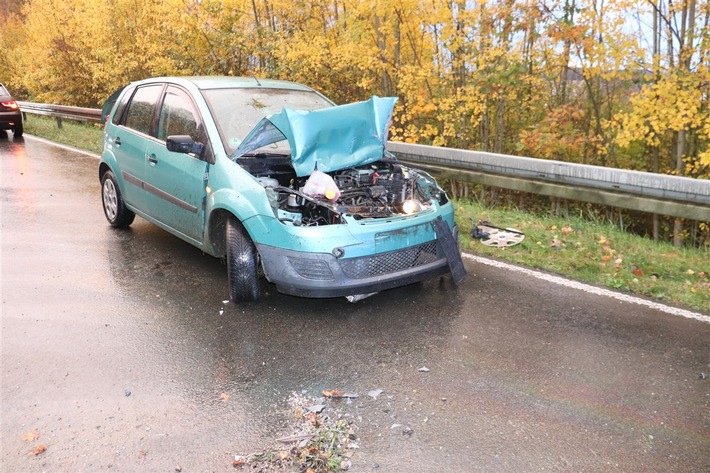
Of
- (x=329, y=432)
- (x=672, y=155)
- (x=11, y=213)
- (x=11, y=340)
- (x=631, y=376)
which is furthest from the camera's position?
(x=672, y=155)

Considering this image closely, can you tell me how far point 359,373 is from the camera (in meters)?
3.81

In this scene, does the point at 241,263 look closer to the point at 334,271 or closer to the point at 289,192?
the point at 289,192

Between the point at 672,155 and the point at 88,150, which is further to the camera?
the point at 88,150

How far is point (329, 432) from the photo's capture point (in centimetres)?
317

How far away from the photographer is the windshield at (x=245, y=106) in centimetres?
529

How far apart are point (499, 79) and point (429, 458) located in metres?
8.83

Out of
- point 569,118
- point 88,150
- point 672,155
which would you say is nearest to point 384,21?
point 569,118

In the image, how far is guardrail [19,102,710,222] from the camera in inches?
225

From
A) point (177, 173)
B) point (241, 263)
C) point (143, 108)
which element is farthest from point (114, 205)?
point (241, 263)

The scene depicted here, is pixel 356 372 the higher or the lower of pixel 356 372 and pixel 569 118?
the lower

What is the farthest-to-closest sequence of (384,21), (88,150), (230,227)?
(88,150) < (384,21) < (230,227)

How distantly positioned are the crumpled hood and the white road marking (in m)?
1.55

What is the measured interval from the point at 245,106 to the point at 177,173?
34.6 inches

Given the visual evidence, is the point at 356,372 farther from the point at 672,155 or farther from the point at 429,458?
the point at 672,155
